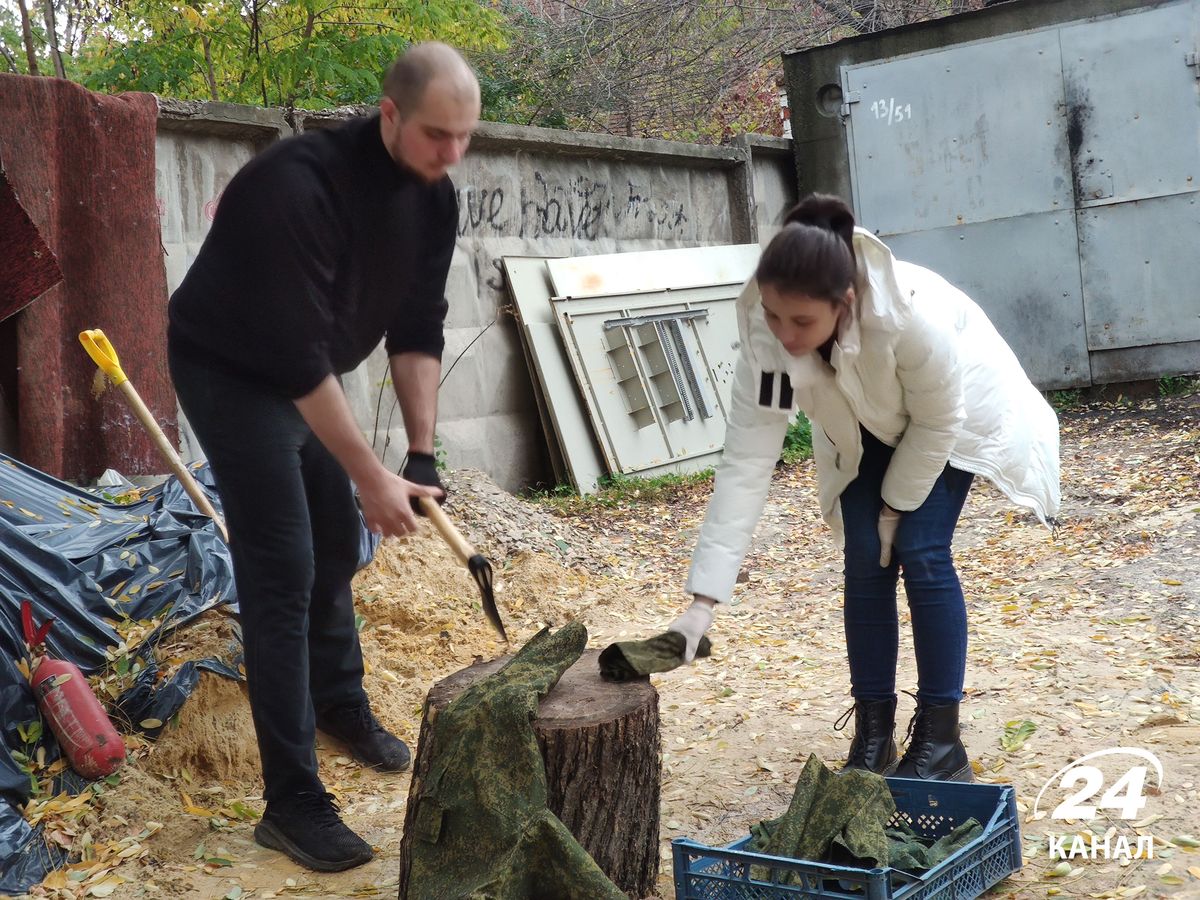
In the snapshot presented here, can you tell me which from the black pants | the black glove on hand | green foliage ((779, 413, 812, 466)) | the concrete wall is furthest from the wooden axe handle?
green foliage ((779, 413, 812, 466))

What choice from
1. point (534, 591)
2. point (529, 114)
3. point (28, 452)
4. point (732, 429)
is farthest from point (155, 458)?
point (529, 114)

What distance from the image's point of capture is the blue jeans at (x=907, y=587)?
123 inches

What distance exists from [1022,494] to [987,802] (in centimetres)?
84

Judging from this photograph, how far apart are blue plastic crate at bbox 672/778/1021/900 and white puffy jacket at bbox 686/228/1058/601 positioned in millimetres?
635

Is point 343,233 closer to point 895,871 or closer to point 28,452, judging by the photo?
point 895,871

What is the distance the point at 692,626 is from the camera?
110 inches

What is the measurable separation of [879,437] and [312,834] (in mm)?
1806

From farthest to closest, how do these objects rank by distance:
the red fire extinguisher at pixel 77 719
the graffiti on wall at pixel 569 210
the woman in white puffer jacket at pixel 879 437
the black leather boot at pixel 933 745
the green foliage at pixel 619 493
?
the graffiti on wall at pixel 569 210
the green foliage at pixel 619 493
the red fire extinguisher at pixel 77 719
the black leather boot at pixel 933 745
the woman in white puffer jacket at pixel 879 437

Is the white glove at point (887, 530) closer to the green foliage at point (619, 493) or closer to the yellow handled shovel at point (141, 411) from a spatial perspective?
the yellow handled shovel at point (141, 411)

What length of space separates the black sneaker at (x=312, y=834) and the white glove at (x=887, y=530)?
1585 millimetres

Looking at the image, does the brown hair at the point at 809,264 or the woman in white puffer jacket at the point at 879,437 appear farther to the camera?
the woman in white puffer jacket at the point at 879,437

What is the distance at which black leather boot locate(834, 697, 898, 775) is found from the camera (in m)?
3.28

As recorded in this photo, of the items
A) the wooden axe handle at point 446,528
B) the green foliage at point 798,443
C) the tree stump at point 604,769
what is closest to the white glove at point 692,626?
the tree stump at point 604,769

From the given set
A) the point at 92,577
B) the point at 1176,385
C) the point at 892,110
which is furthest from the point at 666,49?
the point at 92,577
